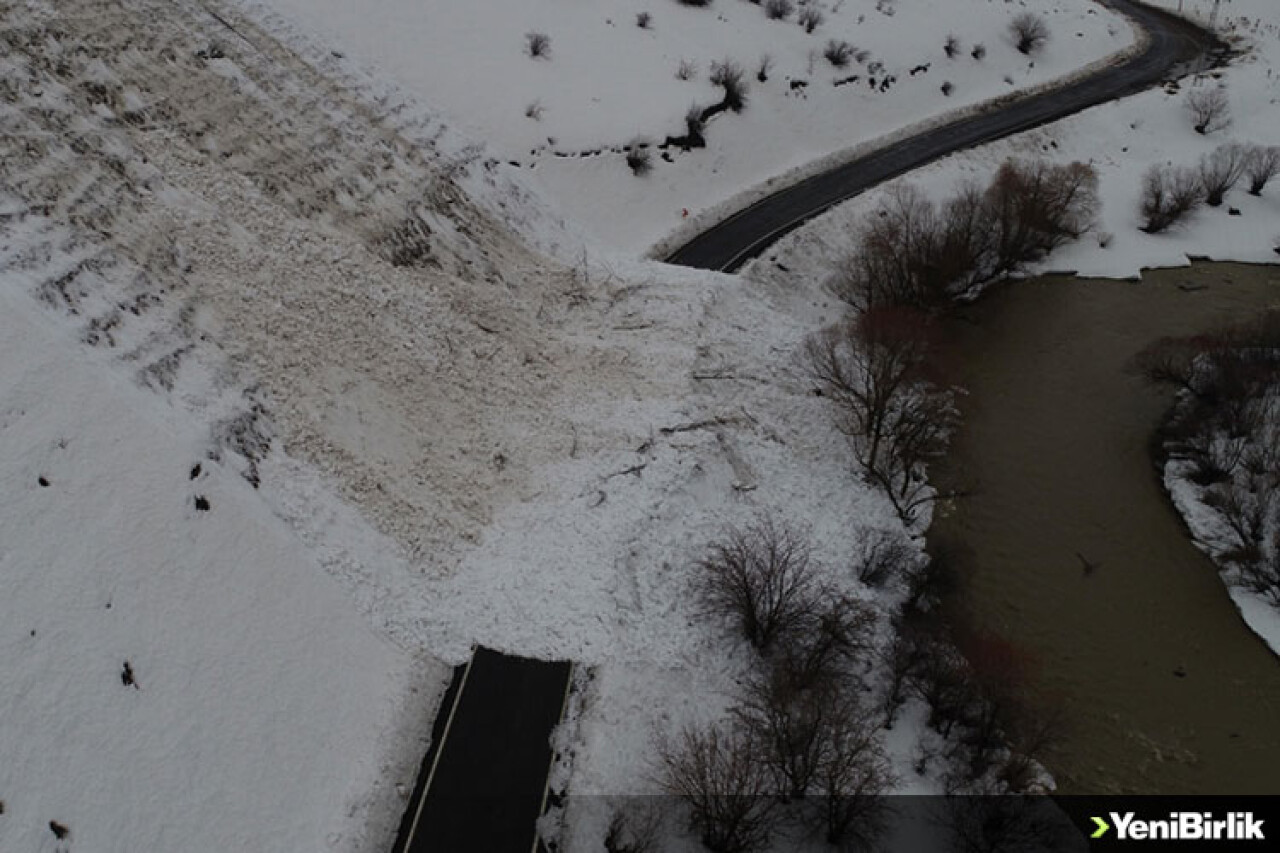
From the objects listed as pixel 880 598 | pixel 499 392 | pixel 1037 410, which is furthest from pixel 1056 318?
pixel 499 392

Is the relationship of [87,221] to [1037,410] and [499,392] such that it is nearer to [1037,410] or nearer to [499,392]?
[499,392]

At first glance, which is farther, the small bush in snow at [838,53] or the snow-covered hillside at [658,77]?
the small bush in snow at [838,53]

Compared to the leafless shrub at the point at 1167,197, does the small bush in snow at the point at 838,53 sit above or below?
above

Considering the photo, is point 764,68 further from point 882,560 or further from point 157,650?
point 157,650

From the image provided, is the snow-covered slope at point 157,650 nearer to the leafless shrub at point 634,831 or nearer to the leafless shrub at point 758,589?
the leafless shrub at point 634,831

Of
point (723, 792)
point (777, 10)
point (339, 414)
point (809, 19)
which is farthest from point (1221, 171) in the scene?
point (339, 414)

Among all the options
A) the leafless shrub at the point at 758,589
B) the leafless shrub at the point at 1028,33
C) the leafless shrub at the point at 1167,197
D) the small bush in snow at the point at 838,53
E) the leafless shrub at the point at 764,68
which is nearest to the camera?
the leafless shrub at the point at 758,589

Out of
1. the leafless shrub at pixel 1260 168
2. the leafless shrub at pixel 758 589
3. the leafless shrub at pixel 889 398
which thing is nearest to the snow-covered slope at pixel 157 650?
the leafless shrub at pixel 758 589

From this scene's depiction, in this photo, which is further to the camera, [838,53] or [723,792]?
[838,53]
